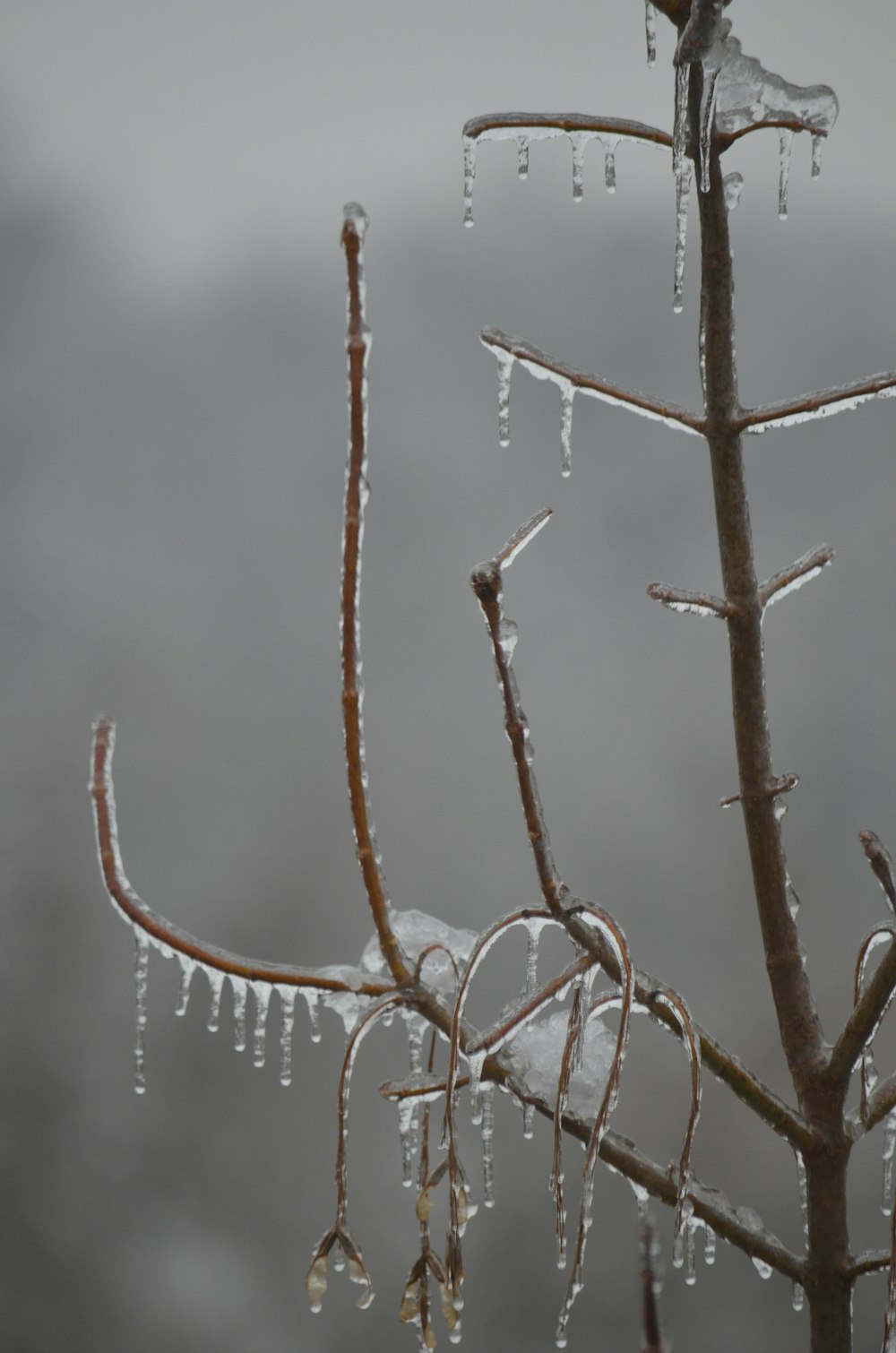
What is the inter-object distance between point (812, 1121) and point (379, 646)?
5.24ft

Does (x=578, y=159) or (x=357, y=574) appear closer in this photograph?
(x=357, y=574)

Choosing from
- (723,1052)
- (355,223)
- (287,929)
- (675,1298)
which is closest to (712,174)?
(355,223)

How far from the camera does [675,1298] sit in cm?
167

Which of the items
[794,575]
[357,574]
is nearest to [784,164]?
[794,575]

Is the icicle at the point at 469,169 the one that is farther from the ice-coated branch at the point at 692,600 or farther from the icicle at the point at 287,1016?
the icicle at the point at 287,1016

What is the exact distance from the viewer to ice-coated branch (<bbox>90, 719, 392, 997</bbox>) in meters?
0.29

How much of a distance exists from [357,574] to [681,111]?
0.18 meters

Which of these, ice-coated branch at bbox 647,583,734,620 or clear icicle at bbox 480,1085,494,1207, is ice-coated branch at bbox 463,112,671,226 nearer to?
ice-coated branch at bbox 647,583,734,620

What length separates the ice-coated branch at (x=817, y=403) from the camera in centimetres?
33

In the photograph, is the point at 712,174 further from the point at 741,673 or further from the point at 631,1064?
the point at 631,1064

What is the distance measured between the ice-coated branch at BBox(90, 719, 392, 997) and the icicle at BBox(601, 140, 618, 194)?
0.25 meters

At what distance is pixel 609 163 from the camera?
1.31 ft

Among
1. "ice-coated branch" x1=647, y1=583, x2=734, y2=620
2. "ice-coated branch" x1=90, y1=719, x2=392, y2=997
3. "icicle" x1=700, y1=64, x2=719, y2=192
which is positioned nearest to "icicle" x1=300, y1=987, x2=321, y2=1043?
"ice-coated branch" x1=90, y1=719, x2=392, y2=997

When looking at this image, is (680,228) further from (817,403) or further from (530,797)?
(530,797)
